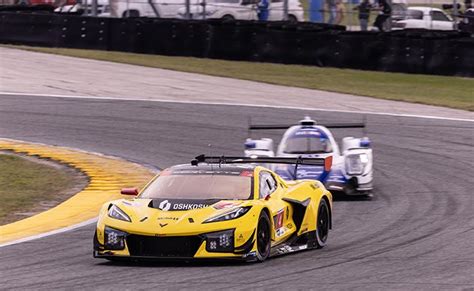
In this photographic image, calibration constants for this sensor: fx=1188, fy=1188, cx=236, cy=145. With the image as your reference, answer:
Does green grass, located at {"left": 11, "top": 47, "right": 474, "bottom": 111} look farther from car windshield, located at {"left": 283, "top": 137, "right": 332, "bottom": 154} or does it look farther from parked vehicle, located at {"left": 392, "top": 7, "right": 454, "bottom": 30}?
car windshield, located at {"left": 283, "top": 137, "right": 332, "bottom": 154}

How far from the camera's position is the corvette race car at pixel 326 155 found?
17.4 metres

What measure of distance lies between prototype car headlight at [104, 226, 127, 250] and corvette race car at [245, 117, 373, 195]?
6209 millimetres

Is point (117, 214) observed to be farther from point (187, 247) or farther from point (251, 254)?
point (251, 254)

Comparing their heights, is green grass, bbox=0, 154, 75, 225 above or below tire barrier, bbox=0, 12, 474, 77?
below

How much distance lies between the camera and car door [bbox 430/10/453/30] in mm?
37344

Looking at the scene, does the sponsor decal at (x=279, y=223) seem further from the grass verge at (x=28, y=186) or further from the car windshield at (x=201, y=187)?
the grass verge at (x=28, y=186)

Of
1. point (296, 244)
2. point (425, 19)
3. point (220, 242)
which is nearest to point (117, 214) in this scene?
point (220, 242)

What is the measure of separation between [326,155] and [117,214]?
7000mm

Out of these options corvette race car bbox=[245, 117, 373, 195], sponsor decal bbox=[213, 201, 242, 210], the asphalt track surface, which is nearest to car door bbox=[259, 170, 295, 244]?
the asphalt track surface

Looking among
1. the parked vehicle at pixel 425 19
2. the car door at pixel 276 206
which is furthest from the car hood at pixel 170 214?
the parked vehicle at pixel 425 19

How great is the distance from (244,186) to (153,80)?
826 inches

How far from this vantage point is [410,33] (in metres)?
32.3

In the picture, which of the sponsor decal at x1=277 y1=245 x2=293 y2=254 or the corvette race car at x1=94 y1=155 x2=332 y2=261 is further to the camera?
the sponsor decal at x1=277 y1=245 x2=293 y2=254

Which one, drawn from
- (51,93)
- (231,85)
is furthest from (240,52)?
(51,93)
